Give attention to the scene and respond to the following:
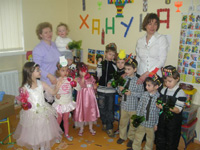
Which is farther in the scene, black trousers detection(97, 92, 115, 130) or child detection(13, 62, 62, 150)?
black trousers detection(97, 92, 115, 130)

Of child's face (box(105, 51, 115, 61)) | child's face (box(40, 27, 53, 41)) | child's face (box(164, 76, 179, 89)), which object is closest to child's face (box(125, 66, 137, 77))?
child's face (box(105, 51, 115, 61))

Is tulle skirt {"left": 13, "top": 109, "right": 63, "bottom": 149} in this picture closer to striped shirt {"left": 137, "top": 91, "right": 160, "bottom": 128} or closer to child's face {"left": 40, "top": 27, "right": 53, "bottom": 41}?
child's face {"left": 40, "top": 27, "right": 53, "bottom": 41}

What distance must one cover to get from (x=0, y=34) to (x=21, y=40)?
492 mm

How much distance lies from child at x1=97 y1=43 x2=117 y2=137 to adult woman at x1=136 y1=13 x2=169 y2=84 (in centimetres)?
51

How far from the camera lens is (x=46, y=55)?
3.53 metres

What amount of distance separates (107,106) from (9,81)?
2262mm

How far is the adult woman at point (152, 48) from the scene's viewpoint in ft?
10.5

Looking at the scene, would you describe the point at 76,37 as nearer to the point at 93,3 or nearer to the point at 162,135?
the point at 93,3

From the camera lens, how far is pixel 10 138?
145 inches

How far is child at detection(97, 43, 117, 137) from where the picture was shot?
3.65 m

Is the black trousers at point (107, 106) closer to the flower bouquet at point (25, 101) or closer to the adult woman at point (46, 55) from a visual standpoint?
the adult woman at point (46, 55)

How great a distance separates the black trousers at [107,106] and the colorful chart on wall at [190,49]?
4.17 feet

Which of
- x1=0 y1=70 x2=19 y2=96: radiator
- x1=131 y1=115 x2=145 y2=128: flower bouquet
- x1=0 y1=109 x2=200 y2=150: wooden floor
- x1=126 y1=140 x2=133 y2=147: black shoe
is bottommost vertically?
x1=0 y1=109 x2=200 y2=150: wooden floor

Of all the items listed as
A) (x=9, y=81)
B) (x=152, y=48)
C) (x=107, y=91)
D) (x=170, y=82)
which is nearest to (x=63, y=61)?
(x=107, y=91)
